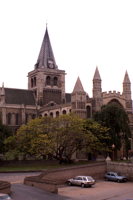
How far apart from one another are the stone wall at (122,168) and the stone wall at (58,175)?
101 centimetres

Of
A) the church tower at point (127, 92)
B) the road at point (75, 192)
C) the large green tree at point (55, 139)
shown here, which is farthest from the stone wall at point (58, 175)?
the church tower at point (127, 92)

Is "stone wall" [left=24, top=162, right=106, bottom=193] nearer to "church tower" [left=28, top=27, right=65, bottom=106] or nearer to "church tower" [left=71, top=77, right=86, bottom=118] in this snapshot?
"church tower" [left=71, top=77, right=86, bottom=118]

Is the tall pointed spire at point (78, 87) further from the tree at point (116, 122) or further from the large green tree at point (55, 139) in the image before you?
the large green tree at point (55, 139)

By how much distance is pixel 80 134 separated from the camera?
188ft

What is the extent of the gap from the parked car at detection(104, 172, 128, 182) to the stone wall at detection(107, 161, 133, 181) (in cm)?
170

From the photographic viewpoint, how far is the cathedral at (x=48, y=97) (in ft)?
249

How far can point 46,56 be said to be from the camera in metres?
97.3

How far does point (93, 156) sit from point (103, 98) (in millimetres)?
14305

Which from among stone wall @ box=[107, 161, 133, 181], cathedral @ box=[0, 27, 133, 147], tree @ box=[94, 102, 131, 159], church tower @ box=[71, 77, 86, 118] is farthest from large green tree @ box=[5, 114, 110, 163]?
cathedral @ box=[0, 27, 133, 147]

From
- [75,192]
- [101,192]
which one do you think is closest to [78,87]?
[101,192]

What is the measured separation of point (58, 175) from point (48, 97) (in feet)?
178

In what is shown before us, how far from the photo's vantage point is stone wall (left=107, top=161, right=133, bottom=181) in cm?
4875

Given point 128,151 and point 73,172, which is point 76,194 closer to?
point 73,172

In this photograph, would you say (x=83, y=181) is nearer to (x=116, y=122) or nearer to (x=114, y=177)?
(x=114, y=177)
